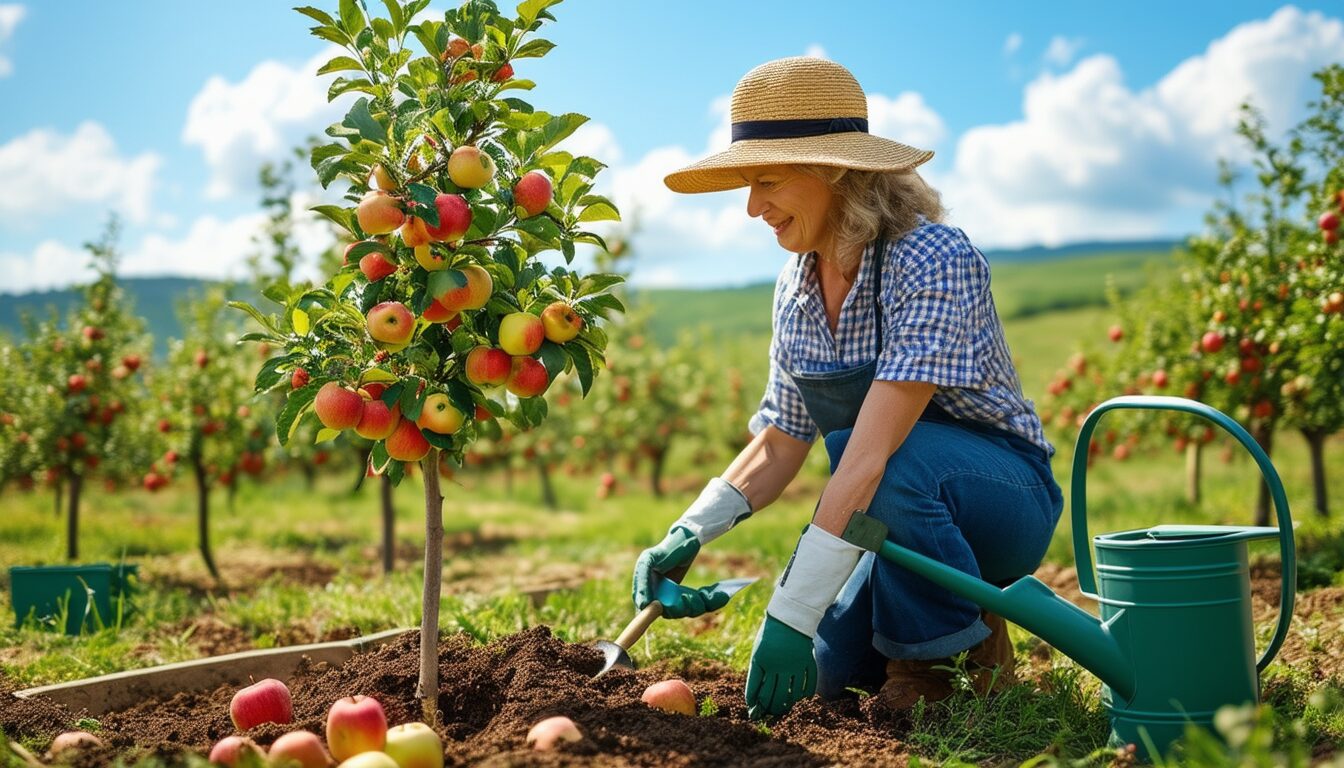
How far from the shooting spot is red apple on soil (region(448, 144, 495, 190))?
227 centimetres

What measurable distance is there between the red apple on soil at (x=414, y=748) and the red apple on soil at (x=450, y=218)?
3.21ft

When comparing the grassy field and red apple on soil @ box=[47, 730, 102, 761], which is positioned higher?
red apple on soil @ box=[47, 730, 102, 761]

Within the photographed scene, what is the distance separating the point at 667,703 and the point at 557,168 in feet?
4.12

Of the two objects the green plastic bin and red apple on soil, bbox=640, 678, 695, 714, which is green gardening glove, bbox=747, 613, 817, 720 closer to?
red apple on soil, bbox=640, 678, 695, 714

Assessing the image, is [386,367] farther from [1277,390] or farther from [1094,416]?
[1277,390]

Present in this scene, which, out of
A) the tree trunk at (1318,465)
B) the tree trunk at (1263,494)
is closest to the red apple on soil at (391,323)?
the tree trunk at (1263,494)

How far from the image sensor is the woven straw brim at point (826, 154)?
2.62 m

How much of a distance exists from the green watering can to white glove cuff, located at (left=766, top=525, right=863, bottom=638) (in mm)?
219

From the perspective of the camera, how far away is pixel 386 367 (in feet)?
7.80

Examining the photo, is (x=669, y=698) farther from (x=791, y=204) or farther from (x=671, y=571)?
(x=791, y=204)

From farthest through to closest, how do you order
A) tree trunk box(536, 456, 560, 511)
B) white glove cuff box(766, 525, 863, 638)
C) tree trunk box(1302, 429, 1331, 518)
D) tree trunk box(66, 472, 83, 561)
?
tree trunk box(536, 456, 560, 511) → tree trunk box(66, 472, 83, 561) → tree trunk box(1302, 429, 1331, 518) → white glove cuff box(766, 525, 863, 638)

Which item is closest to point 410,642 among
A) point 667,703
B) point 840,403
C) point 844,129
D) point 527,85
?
point 667,703

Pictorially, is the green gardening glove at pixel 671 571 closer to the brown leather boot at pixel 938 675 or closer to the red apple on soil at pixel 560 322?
the brown leather boot at pixel 938 675

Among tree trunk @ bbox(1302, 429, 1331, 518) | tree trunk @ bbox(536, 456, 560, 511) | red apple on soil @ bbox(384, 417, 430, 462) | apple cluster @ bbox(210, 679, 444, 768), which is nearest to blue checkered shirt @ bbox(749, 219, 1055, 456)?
red apple on soil @ bbox(384, 417, 430, 462)
